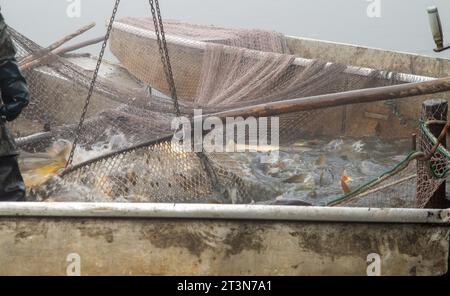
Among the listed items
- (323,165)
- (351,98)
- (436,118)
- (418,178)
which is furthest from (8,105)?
(323,165)

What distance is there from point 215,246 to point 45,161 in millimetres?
3171

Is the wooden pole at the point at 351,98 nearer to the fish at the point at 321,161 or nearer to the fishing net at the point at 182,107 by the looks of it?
the fishing net at the point at 182,107

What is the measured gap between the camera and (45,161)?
6.09 metres

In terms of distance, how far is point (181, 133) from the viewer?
4957 millimetres

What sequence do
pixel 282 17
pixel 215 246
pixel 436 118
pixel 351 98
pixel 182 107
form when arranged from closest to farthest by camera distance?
pixel 215 246
pixel 436 118
pixel 351 98
pixel 182 107
pixel 282 17

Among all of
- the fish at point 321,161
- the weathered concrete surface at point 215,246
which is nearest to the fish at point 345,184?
the fish at point 321,161

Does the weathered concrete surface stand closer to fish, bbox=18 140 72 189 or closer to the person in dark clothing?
the person in dark clothing

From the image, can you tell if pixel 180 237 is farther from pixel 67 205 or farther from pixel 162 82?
pixel 162 82

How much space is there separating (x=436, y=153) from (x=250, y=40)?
4135 millimetres

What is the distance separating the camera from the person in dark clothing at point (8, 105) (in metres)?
4.00

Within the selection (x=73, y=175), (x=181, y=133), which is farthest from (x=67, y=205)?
(x=181, y=133)

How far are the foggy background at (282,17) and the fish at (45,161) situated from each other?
11.1m

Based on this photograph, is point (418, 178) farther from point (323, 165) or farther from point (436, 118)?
point (323, 165)

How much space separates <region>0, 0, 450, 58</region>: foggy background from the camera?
16.8 meters
